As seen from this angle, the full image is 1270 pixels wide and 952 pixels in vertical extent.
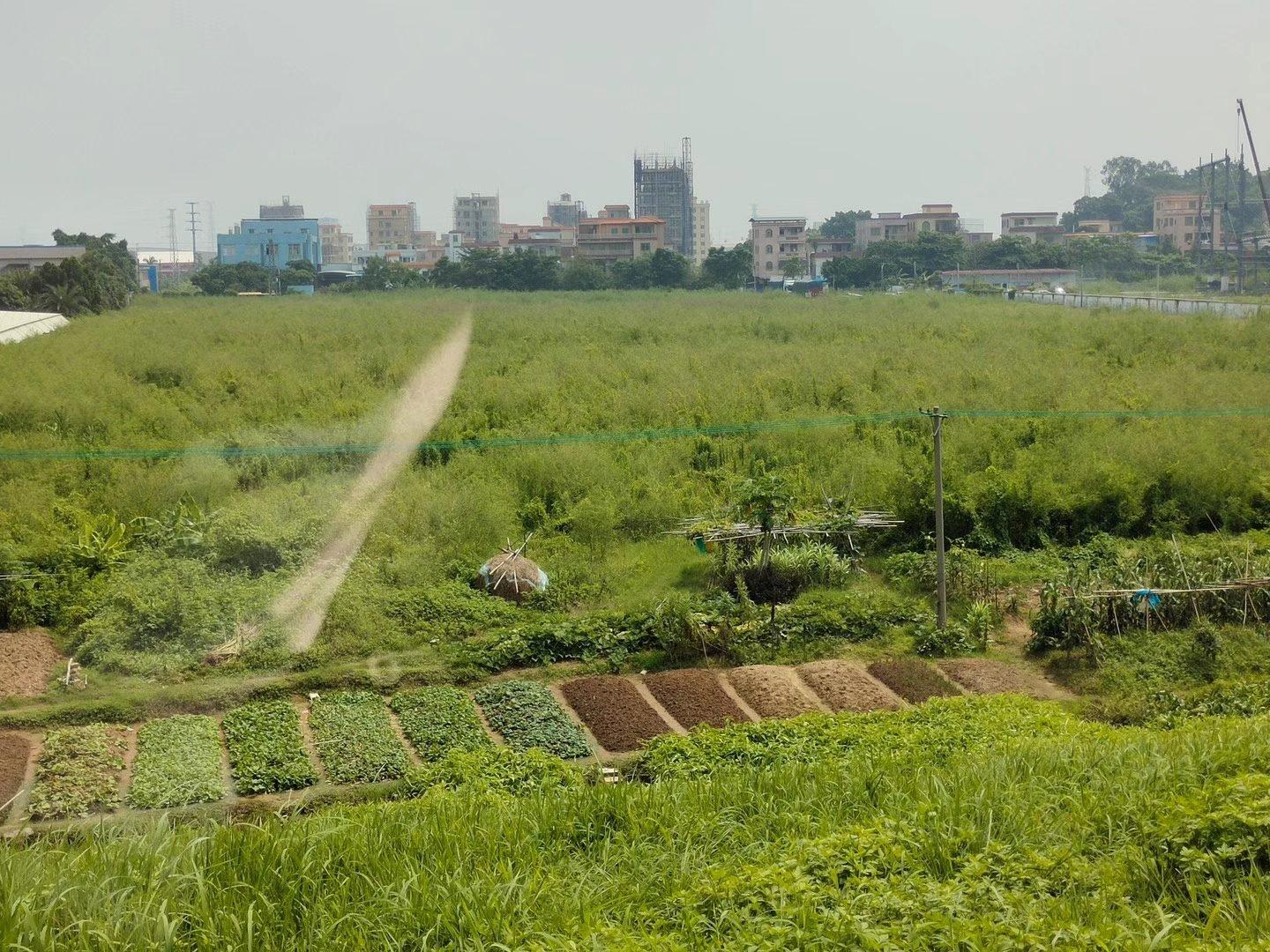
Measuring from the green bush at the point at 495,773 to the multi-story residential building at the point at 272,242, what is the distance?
4371cm

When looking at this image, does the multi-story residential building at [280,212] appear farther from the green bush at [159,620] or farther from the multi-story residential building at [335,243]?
the green bush at [159,620]

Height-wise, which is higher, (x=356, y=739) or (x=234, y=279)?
(x=234, y=279)

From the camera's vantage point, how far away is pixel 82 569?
9203 millimetres

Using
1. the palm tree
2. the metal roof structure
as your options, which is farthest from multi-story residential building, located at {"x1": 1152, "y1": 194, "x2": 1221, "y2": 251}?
the metal roof structure

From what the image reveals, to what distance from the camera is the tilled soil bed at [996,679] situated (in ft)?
25.4

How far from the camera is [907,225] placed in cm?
5966

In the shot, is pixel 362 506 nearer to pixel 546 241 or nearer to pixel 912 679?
pixel 912 679

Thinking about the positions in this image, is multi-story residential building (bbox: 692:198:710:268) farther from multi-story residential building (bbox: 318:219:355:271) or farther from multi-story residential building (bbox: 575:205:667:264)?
multi-story residential building (bbox: 575:205:667:264)

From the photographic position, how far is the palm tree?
25766mm

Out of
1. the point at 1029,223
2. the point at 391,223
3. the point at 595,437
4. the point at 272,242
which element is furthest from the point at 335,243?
the point at 595,437

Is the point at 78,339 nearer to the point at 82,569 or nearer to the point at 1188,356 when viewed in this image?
the point at 82,569

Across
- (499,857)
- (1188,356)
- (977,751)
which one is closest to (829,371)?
(1188,356)

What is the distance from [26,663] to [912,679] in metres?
5.82

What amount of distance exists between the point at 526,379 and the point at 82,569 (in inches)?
306
